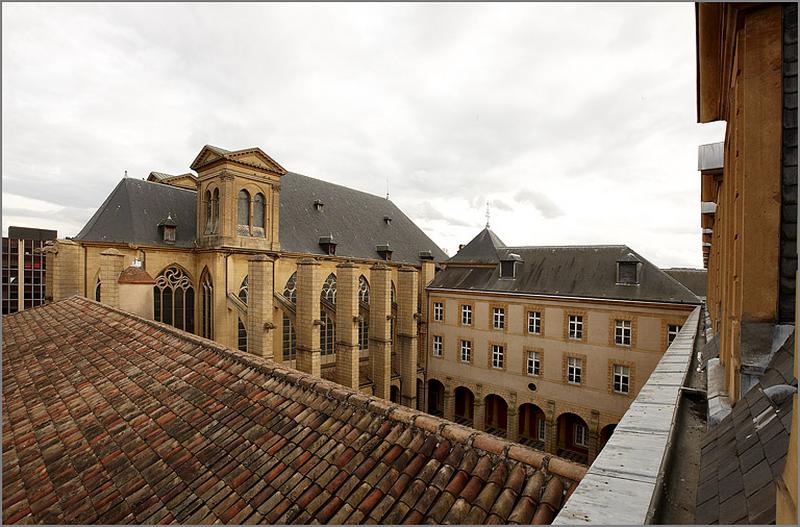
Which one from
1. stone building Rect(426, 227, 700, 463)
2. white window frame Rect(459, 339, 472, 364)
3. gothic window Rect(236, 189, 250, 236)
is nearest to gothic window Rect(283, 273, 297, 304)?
gothic window Rect(236, 189, 250, 236)

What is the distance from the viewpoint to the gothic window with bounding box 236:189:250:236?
15367 millimetres

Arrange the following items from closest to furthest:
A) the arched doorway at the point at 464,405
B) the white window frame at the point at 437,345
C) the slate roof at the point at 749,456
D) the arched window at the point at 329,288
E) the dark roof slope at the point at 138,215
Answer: the slate roof at the point at 749,456, the dark roof slope at the point at 138,215, the arched window at the point at 329,288, the arched doorway at the point at 464,405, the white window frame at the point at 437,345

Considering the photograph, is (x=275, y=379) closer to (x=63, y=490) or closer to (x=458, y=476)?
(x=63, y=490)

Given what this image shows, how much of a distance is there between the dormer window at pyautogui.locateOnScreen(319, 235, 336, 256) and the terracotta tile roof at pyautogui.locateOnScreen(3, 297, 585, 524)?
43.2 ft

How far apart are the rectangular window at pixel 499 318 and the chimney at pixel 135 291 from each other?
584 inches

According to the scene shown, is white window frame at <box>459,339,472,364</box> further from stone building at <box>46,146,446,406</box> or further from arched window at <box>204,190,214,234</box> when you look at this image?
arched window at <box>204,190,214,234</box>

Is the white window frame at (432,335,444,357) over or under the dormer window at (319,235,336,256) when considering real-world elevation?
under

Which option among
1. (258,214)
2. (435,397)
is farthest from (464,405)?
(258,214)

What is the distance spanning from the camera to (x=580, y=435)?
56.2ft

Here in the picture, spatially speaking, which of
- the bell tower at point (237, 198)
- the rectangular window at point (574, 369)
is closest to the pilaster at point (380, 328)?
the bell tower at point (237, 198)

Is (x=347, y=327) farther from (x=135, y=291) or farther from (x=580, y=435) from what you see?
(x=580, y=435)

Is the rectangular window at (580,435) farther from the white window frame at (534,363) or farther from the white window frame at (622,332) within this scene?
the white window frame at (622,332)

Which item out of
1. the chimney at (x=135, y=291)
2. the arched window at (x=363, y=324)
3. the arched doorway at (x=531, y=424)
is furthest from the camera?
the arched window at (x=363, y=324)

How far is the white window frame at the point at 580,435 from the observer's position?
1673cm
